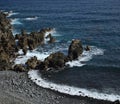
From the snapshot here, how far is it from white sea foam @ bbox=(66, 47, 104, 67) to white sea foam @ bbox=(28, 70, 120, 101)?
36.8 ft

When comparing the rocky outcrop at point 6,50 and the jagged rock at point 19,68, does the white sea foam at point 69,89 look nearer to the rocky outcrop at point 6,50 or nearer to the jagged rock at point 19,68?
the jagged rock at point 19,68

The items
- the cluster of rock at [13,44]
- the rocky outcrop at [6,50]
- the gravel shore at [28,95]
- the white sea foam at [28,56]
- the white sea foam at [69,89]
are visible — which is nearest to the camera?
the gravel shore at [28,95]

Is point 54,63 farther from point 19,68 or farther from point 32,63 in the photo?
point 19,68

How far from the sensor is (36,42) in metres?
103

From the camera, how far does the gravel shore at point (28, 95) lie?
6453 centimetres

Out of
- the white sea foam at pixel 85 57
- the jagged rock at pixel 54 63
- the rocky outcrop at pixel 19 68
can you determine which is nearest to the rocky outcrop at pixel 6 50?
the rocky outcrop at pixel 19 68

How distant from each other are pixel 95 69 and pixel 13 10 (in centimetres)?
10696

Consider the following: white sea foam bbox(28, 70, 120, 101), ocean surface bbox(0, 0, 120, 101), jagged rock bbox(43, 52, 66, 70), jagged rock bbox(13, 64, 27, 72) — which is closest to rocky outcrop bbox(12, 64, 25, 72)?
jagged rock bbox(13, 64, 27, 72)

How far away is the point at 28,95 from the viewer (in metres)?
68.5

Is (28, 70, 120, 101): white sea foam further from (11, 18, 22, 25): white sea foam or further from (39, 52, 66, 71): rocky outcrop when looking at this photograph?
(11, 18, 22, 25): white sea foam

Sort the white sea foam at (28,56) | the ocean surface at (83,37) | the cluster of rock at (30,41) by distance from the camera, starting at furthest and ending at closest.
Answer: the cluster of rock at (30,41)
the white sea foam at (28,56)
the ocean surface at (83,37)

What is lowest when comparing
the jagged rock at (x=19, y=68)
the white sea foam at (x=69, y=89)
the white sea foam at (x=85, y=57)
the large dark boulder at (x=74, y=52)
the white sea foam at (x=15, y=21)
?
the white sea foam at (x=15, y=21)

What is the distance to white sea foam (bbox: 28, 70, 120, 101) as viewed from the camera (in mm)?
69375

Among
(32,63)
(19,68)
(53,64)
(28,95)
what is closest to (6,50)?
(32,63)
